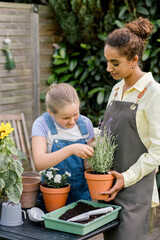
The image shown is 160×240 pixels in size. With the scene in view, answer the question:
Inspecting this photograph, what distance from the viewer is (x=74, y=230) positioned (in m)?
1.64

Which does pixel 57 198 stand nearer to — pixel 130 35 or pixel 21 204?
pixel 21 204

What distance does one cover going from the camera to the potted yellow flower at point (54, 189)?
1.88 meters

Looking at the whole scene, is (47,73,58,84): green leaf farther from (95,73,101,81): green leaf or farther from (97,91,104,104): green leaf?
(97,91,104,104): green leaf

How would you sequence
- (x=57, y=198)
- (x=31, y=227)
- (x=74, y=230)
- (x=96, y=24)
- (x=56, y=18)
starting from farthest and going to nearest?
(x=56, y=18) < (x=96, y=24) < (x=57, y=198) < (x=31, y=227) < (x=74, y=230)

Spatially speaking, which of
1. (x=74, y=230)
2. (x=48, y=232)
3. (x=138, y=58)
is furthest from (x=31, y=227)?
(x=138, y=58)

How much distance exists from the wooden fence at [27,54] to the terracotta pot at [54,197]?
2.95 m

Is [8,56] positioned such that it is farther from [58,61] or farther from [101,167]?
[101,167]

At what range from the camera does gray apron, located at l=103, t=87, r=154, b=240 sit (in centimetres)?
188

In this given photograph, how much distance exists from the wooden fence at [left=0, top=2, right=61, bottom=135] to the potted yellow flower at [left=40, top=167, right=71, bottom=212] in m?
2.90

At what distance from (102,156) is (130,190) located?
0.22 meters

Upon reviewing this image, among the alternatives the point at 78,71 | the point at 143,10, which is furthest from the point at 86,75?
the point at 143,10

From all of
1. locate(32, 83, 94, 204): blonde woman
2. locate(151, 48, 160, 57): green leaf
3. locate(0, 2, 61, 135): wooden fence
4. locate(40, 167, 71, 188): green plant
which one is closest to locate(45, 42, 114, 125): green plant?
locate(0, 2, 61, 135): wooden fence

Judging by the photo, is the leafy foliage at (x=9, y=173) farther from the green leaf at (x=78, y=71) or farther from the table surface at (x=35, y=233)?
the green leaf at (x=78, y=71)

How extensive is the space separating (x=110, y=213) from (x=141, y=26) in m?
0.88
